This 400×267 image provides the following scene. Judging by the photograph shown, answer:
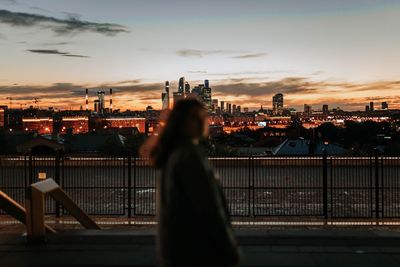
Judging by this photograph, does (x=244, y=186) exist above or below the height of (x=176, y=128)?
below

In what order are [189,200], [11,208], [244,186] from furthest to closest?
1. [244,186]
2. [11,208]
3. [189,200]

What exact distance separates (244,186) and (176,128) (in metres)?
14.7

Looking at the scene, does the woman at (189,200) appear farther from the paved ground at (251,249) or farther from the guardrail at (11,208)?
the guardrail at (11,208)

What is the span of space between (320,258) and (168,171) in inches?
194

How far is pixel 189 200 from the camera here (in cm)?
347

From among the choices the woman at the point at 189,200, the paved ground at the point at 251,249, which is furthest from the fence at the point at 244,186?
the woman at the point at 189,200

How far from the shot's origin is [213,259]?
3.50 m

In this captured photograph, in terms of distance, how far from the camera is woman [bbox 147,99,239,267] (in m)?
3.42

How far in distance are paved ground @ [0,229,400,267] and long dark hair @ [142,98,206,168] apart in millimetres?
4268

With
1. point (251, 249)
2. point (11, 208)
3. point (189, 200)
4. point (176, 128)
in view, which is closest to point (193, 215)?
point (189, 200)

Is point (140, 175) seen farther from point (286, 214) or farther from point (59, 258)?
point (59, 258)

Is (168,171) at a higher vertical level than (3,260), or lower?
higher

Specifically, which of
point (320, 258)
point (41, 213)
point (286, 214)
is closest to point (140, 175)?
point (286, 214)

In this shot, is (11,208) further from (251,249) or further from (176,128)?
(176,128)
